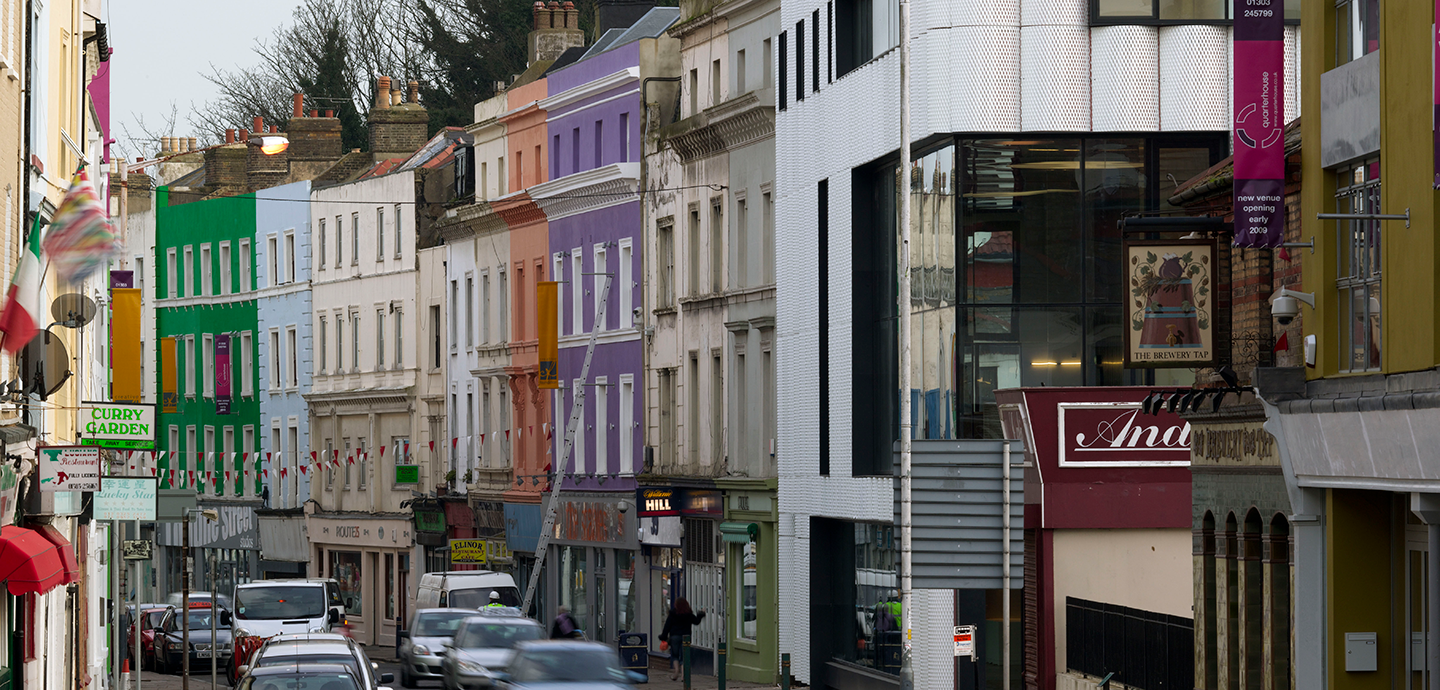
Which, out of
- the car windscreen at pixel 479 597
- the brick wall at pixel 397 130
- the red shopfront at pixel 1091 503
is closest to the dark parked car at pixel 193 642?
the car windscreen at pixel 479 597

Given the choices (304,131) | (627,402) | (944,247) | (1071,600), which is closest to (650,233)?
(627,402)

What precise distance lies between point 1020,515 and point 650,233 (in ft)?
83.6

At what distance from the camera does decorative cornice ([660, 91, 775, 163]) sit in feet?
146

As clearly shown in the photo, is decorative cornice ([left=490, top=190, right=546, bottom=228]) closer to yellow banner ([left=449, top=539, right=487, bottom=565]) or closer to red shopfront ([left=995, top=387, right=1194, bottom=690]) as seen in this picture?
yellow banner ([left=449, top=539, right=487, bottom=565])

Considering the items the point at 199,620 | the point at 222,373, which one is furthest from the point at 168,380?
the point at 199,620

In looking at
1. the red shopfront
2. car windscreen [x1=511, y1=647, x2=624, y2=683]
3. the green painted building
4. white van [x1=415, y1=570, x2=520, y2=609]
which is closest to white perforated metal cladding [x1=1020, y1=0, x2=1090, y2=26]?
the red shopfront

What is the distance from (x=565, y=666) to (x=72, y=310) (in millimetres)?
9569

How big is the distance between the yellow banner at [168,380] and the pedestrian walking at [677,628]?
38.8 m

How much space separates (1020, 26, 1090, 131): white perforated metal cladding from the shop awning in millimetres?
13465

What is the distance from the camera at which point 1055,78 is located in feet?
109

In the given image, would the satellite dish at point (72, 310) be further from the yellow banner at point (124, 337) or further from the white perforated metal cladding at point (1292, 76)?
the yellow banner at point (124, 337)

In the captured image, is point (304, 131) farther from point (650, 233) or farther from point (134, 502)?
A: point (134, 502)

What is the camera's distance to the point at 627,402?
174 feet

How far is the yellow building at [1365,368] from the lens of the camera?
19016 mm
